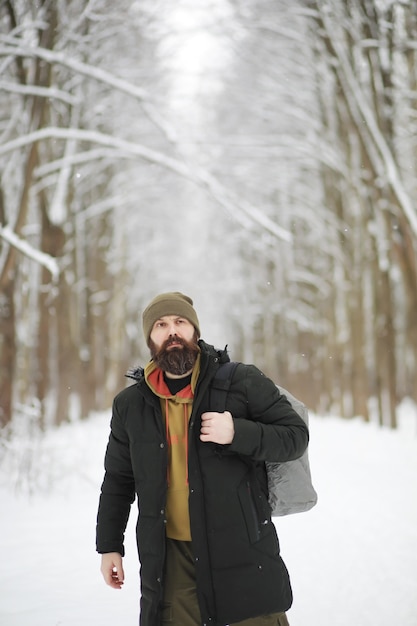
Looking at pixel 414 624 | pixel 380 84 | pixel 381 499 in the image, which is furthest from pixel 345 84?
pixel 414 624

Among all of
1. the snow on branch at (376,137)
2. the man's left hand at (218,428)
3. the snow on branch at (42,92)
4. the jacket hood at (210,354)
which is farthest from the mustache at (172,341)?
the snow on branch at (376,137)

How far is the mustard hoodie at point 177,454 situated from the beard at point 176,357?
0.06 meters

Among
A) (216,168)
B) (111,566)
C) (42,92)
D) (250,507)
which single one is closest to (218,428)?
(250,507)

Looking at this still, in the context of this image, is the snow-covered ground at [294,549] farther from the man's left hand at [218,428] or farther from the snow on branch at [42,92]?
the snow on branch at [42,92]

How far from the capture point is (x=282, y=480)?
265 cm

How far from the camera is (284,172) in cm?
2008

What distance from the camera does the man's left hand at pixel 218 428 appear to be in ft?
7.97

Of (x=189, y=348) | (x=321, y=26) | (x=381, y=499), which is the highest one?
(x=321, y=26)

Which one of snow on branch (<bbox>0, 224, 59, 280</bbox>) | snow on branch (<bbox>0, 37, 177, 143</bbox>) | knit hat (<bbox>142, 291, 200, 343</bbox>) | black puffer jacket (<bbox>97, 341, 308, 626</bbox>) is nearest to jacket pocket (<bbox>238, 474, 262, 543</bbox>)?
black puffer jacket (<bbox>97, 341, 308, 626</bbox>)

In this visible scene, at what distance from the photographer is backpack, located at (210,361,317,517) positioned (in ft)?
8.61

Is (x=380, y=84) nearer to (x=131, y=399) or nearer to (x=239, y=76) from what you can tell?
(x=239, y=76)

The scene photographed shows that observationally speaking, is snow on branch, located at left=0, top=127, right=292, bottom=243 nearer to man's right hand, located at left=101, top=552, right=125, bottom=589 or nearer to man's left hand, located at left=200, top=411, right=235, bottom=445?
man's left hand, located at left=200, top=411, right=235, bottom=445

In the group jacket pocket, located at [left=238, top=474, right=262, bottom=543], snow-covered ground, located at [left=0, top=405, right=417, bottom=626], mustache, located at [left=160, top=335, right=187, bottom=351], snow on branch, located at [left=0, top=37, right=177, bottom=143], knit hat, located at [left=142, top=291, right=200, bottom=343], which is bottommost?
snow-covered ground, located at [left=0, top=405, right=417, bottom=626]

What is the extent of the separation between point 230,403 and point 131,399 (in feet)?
1.39
